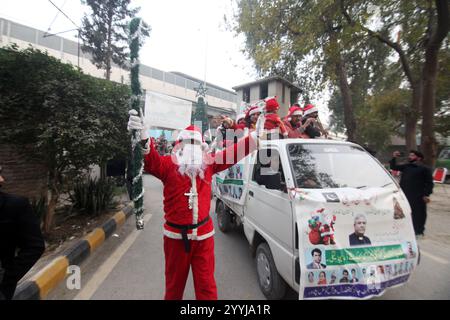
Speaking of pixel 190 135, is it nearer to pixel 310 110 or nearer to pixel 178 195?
pixel 178 195

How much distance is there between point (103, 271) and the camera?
3277 mm

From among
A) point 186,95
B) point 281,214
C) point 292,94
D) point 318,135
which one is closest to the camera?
point 281,214

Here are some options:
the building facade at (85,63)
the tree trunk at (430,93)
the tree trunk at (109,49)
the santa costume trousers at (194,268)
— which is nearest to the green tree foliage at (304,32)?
the tree trunk at (430,93)

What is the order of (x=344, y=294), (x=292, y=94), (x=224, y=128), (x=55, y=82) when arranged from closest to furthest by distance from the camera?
1. (x=344, y=294)
2. (x=55, y=82)
3. (x=224, y=128)
4. (x=292, y=94)

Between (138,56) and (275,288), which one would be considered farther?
(275,288)

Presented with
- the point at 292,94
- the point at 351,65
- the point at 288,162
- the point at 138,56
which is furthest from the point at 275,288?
the point at 292,94

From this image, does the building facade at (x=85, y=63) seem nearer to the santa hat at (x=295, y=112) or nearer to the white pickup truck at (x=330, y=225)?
the santa hat at (x=295, y=112)

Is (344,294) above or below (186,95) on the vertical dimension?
below

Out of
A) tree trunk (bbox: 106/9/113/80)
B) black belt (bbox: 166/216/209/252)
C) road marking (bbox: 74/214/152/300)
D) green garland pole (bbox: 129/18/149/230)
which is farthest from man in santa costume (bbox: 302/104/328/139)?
tree trunk (bbox: 106/9/113/80)

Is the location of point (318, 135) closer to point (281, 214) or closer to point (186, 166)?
point (281, 214)

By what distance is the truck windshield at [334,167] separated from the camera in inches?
102

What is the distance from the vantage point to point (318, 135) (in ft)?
14.2
